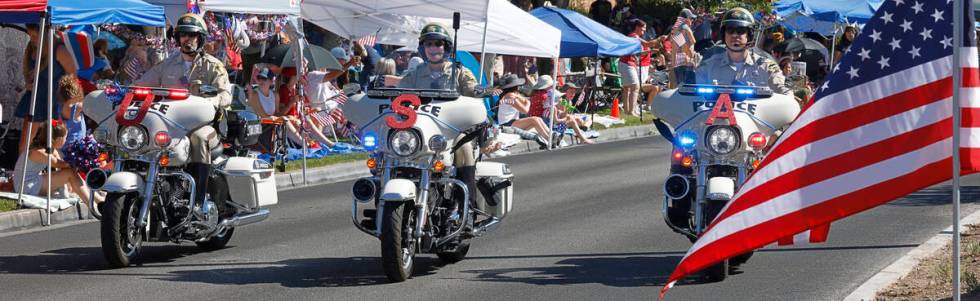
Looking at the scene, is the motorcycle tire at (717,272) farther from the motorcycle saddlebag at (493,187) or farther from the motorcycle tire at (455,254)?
the motorcycle tire at (455,254)

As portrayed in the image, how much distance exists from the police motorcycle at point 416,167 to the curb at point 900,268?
8.26 feet

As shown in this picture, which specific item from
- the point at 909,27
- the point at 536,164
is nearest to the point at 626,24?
the point at 536,164

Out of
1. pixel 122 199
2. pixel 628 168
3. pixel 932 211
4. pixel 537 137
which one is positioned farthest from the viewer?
pixel 537 137

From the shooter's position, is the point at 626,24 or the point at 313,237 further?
the point at 626,24

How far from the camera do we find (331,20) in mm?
21234

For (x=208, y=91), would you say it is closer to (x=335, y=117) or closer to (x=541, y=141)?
(x=335, y=117)

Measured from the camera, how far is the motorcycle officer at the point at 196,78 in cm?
1127

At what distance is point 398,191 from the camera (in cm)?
976

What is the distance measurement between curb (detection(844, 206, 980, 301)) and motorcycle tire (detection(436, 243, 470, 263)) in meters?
2.70

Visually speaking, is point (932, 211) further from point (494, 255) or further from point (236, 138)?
point (236, 138)

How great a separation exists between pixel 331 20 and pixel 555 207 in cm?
686

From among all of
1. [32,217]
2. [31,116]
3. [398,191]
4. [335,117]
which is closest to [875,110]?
[398,191]

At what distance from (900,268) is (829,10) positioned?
25.2 m

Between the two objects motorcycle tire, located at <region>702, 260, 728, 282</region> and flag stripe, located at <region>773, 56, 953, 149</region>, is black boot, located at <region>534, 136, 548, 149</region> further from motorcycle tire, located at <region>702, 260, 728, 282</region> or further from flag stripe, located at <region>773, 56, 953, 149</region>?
flag stripe, located at <region>773, 56, 953, 149</region>
